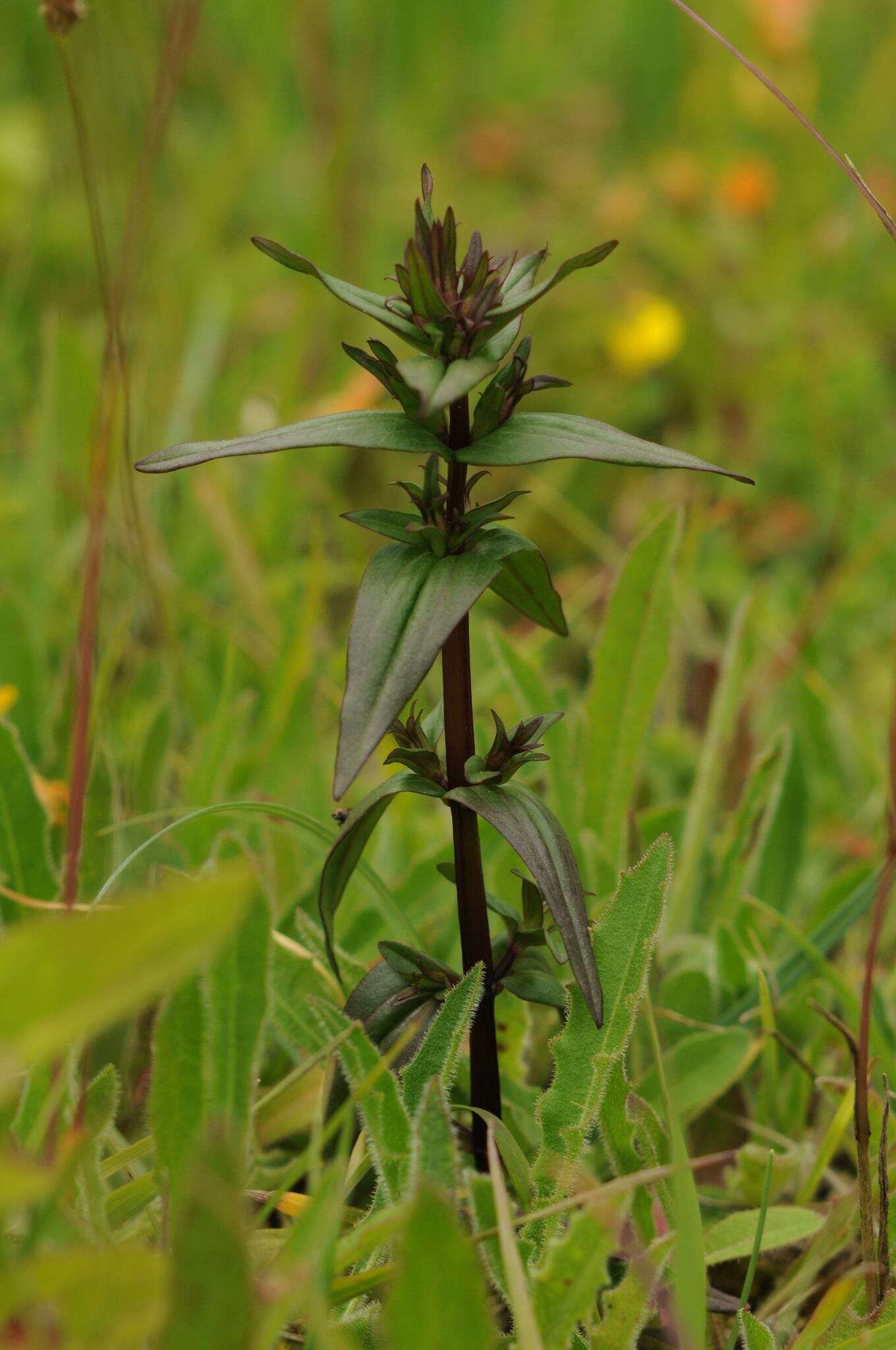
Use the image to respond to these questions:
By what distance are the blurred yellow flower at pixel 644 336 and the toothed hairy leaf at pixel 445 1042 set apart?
6.35ft

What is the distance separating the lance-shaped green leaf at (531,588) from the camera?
78cm

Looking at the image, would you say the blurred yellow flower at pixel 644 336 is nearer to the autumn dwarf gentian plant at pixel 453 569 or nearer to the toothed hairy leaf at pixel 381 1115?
the autumn dwarf gentian plant at pixel 453 569

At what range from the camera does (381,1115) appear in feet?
2.60

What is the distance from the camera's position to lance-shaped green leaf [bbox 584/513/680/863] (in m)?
1.22

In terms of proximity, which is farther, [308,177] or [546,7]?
[546,7]

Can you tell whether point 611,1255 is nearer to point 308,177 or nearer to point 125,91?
point 125,91

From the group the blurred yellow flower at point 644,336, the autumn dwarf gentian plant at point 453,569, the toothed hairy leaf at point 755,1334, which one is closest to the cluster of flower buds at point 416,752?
the autumn dwarf gentian plant at point 453,569

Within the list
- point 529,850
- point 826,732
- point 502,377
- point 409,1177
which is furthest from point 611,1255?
point 826,732

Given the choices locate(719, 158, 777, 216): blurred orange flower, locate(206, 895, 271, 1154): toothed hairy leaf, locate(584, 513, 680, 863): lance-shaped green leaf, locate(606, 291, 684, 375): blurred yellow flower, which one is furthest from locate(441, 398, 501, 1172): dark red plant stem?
locate(719, 158, 777, 216): blurred orange flower

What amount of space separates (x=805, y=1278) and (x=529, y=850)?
1.43ft

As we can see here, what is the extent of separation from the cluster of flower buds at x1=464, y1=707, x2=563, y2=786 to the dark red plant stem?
0.04 ft

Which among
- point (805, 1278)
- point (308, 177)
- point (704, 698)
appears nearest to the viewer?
point (805, 1278)

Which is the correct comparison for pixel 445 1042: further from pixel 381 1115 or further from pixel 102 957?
pixel 102 957

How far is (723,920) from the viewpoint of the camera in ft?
3.76
